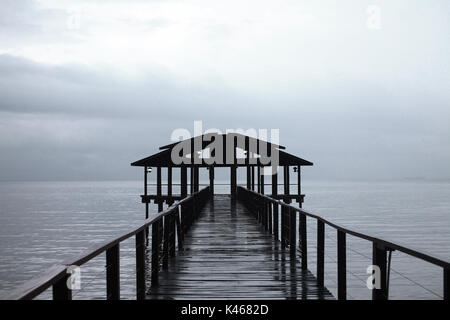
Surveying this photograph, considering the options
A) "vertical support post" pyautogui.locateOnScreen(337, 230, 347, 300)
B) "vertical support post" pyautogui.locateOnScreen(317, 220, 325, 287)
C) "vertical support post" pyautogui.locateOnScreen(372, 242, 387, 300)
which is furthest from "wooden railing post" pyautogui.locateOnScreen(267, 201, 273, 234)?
"vertical support post" pyautogui.locateOnScreen(372, 242, 387, 300)

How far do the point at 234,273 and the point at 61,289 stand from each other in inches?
168

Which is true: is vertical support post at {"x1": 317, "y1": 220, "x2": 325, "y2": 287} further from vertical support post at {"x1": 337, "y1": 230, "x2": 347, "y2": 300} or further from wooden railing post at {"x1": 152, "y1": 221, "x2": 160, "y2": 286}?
wooden railing post at {"x1": 152, "y1": 221, "x2": 160, "y2": 286}

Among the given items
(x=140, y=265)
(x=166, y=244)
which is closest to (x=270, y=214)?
(x=166, y=244)

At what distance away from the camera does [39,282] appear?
246 centimetres

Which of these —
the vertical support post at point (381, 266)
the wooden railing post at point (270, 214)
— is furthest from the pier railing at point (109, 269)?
the wooden railing post at point (270, 214)

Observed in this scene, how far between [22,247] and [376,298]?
29.1 metres

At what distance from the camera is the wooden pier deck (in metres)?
5.76

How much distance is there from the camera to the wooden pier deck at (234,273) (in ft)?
18.9

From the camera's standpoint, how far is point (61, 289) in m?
2.85

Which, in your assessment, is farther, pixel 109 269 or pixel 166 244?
pixel 166 244

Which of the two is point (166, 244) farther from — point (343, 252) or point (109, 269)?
point (109, 269)

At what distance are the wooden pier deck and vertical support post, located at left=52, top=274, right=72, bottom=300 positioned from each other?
278 centimetres

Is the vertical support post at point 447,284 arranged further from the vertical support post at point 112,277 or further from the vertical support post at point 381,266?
the vertical support post at point 112,277
